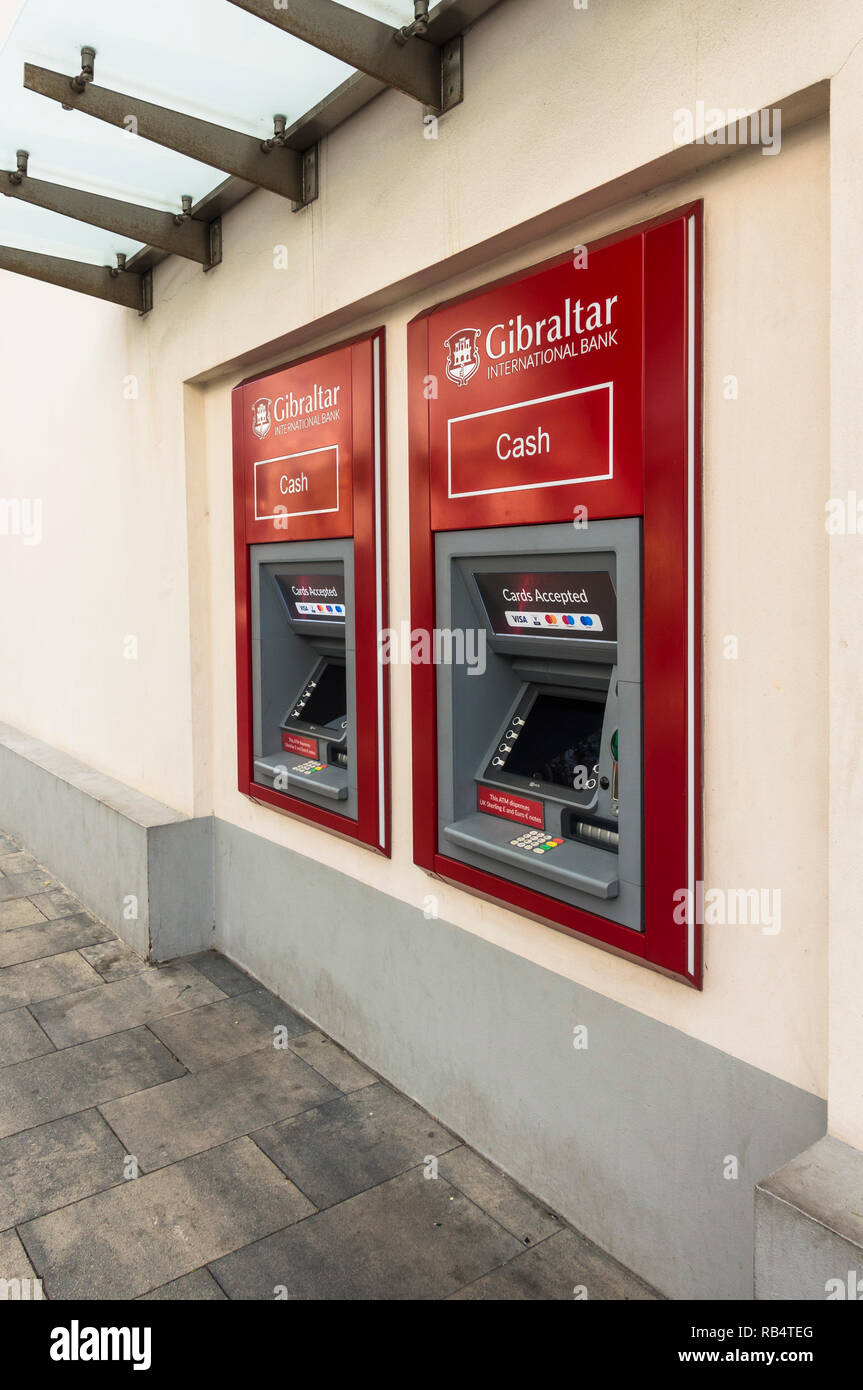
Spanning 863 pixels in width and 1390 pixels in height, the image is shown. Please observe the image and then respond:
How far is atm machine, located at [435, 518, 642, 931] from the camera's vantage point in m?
2.50

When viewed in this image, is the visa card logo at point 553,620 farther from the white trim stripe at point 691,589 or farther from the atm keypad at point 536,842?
the atm keypad at point 536,842

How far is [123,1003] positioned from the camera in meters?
4.34

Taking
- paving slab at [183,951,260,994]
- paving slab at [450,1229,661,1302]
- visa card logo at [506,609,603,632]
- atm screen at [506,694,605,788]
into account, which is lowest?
paving slab at [450,1229,661,1302]

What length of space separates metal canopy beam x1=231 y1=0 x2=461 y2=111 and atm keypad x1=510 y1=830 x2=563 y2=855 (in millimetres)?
2172

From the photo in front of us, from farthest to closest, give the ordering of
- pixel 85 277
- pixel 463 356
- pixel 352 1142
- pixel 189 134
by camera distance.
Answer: pixel 85 277, pixel 189 134, pixel 352 1142, pixel 463 356

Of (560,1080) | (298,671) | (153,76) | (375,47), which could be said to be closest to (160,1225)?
(560,1080)

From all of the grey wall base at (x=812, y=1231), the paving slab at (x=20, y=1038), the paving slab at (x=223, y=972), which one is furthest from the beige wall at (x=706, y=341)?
the paving slab at (x=20, y=1038)

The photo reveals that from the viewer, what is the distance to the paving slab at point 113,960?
4.66 metres

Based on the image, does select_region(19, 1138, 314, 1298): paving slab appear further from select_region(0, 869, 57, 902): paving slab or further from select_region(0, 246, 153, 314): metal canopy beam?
select_region(0, 246, 153, 314): metal canopy beam

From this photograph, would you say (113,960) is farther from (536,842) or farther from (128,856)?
(536,842)

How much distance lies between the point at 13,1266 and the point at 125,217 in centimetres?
383

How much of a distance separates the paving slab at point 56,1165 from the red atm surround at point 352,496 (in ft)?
4.34

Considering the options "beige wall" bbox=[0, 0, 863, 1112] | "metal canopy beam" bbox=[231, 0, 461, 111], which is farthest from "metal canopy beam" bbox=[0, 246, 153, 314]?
"metal canopy beam" bbox=[231, 0, 461, 111]
